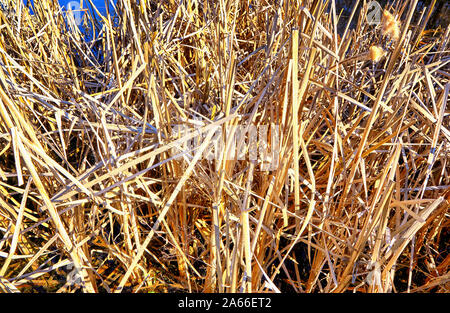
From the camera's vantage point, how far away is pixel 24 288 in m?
0.65

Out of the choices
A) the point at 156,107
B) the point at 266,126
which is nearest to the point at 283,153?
the point at 266,126

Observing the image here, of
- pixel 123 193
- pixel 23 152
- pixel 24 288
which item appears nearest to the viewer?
pixel 23 152

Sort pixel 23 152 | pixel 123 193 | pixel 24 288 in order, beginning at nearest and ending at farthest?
pixel 23 152
pixel 123 193
pixel 24 288

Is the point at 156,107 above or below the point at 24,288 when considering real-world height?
above

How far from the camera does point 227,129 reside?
542mm

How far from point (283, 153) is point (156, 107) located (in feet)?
0.68

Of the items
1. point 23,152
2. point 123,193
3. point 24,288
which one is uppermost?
point 23,152
